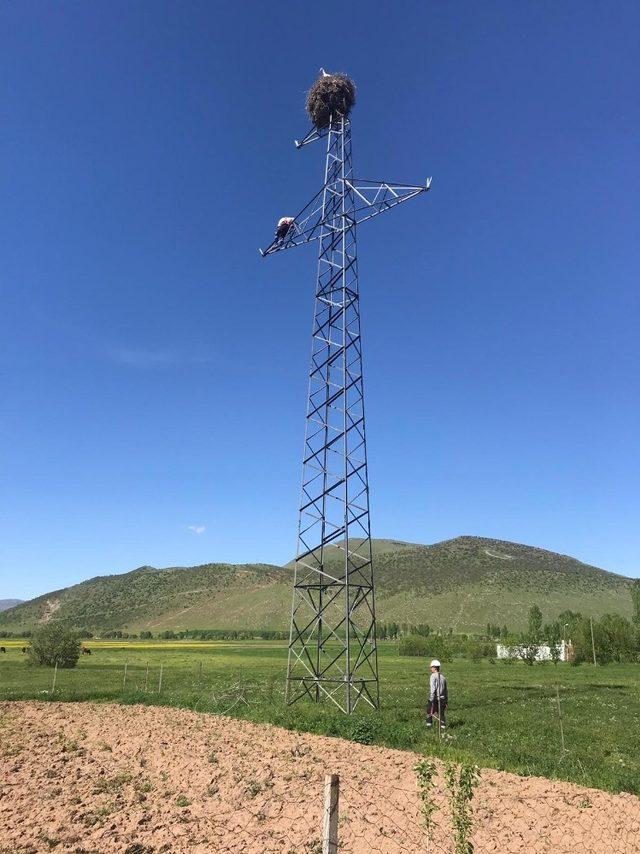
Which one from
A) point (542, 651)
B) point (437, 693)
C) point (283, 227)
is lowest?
point (542, 651)

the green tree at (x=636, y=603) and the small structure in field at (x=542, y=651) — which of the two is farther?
the green tree at (x=636, y=603)

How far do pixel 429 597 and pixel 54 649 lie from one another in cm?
11836

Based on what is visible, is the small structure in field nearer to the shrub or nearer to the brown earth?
the shrub

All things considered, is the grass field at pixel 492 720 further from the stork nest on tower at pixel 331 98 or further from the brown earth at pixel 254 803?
the stork nest on tower at pixel 331 98

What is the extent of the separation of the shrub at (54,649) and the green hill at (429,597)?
9747 centimetres

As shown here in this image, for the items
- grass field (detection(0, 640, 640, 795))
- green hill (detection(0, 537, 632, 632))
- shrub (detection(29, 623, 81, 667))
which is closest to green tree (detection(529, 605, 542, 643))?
grass field (detection(0, 640, 640, 795))

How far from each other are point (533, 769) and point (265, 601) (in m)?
169

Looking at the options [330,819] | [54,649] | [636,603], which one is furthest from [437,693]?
[636,603]

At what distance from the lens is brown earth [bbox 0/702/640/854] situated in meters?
8.91

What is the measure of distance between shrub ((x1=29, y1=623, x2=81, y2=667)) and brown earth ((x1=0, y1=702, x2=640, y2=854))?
1629 inches

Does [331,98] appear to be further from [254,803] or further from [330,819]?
[330,819]

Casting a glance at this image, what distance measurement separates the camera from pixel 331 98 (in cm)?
2678

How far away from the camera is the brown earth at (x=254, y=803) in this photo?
8.91m

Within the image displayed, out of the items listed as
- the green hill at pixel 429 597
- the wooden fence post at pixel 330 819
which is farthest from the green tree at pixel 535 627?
the wooden fence post at pixel 330 819
